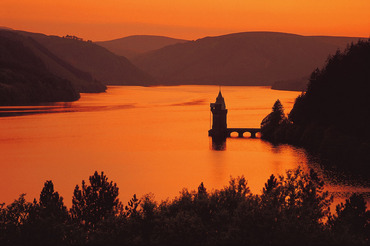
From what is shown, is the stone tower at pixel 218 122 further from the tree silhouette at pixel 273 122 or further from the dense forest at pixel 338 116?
the dense forest at pixel 338 116

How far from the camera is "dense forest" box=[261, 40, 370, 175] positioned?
80688 mm

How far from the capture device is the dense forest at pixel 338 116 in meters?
80.7

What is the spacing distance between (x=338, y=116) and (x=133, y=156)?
34864 mm

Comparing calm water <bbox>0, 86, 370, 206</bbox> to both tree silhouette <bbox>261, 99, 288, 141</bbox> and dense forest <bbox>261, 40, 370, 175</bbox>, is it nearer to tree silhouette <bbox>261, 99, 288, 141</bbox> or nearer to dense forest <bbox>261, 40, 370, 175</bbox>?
tree silhouette <bbox>261, 99, 288, 141</bbox>

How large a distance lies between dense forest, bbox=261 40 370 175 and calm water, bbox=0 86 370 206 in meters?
3.96

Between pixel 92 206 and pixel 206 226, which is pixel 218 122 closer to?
pixel 92 206

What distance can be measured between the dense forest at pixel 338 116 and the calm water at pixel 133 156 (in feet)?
13.0

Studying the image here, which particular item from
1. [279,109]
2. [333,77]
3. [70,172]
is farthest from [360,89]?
[70,172]

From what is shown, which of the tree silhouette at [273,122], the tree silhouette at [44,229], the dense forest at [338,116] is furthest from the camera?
the tree silhouette at [273,122]

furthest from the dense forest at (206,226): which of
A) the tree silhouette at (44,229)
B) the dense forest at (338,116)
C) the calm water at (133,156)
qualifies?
the dense forest at (338,116)

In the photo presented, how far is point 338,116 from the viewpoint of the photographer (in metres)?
90.9

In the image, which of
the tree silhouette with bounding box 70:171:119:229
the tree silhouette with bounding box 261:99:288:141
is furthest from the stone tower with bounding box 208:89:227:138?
the tree silhouette with bounding box 70:171:119:229

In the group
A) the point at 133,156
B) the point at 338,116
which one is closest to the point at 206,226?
the point at 133,156

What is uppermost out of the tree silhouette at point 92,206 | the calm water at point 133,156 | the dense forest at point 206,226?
the dense forest at point 206,226
